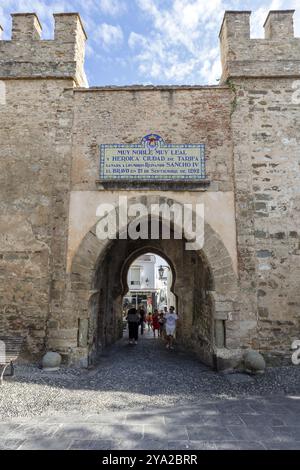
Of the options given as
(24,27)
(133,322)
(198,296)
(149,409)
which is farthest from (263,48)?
(133,322)

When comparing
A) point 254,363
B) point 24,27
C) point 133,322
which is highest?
point 24,27

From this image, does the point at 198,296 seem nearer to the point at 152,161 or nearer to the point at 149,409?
the point at 152,161

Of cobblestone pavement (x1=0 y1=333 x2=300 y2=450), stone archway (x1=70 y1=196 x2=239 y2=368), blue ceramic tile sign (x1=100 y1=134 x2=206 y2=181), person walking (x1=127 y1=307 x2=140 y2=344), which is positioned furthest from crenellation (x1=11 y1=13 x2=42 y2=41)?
person walking (x1=127 y1=307 x2=140 y2=344)

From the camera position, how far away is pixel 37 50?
728 centimetres

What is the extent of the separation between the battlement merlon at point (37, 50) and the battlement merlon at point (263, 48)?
332cm

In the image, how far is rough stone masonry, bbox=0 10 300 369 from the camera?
21.1 feet

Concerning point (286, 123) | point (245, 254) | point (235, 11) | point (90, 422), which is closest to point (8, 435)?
point (90, 422)

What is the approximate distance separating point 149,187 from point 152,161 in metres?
0.55

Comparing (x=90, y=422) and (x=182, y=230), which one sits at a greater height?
(x=182, y=230)

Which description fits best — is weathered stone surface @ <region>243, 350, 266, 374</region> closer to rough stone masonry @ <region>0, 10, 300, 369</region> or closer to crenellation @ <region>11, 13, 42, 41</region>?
rough stone masonry @ <region>0, 10, 300, 369</region>

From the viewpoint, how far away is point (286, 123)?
698 centimetres
